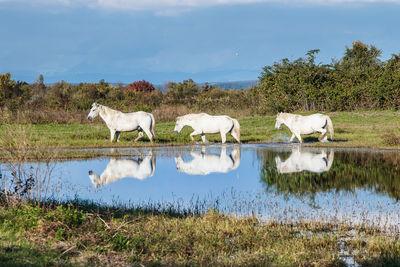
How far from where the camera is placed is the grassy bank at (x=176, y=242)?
6367 millimetres

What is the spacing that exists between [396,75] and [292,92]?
7.32 m

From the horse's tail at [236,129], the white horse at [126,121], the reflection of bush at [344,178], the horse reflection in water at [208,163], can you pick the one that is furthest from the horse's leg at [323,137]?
the white horse at [126,121]

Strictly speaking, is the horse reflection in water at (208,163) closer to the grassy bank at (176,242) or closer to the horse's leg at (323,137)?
the horse's leg at (323,137)

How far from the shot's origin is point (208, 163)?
16766mm

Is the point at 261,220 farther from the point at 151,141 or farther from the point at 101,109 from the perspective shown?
the point at 101,109

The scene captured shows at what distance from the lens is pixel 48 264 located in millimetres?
5965

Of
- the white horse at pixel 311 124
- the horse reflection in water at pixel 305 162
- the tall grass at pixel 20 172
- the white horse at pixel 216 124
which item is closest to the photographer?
the tall grass at pixel 20 172

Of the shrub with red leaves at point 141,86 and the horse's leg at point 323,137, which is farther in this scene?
the shrub with red leaves at point 141,86

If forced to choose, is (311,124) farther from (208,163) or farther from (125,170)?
(125,170)

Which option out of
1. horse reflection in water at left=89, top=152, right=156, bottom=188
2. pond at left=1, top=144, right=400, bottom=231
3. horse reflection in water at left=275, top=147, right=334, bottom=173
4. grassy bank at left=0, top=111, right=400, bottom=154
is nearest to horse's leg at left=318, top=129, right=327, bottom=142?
grassy bank at left=0, top=111, right=400, bottom=154

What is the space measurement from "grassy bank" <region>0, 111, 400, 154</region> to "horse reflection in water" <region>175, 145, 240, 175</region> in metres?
3.81

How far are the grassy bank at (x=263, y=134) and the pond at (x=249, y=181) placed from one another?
1.70 m

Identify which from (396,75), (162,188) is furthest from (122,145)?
(396,75)

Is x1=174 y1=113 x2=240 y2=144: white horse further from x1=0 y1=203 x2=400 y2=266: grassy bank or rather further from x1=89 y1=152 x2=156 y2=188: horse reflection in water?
x1=0 y1=203 x2=400 y2=266: grassy bank
